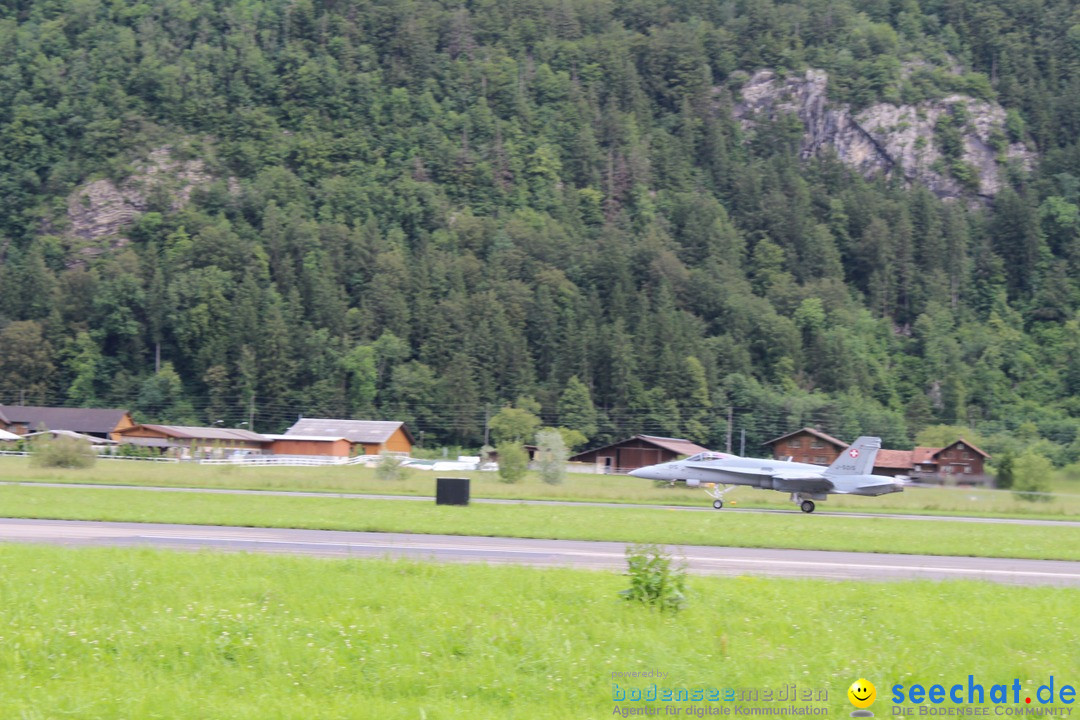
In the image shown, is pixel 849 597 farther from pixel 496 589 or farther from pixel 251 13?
pixel 251 13

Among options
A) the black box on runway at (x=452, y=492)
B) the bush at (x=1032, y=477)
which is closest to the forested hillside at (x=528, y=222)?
the bush at (x=1032, y=477)

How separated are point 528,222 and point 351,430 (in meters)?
62.6

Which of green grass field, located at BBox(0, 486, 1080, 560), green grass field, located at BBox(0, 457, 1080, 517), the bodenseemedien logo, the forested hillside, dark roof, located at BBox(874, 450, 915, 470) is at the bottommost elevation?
green grass field, located at BBox(0, 457, 1080, 517)

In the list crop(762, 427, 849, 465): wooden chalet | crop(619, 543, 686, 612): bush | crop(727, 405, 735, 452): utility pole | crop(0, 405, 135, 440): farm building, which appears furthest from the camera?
crop(727, 405, 735, 452): utility pole

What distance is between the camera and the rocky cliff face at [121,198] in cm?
12756

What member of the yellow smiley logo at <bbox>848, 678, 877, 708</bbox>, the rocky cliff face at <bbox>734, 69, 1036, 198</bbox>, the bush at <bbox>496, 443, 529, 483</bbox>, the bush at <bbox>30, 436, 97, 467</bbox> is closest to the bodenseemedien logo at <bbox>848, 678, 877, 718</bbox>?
the yellow smiley logo at <bbox>848, 678, 877, 708</bbox>

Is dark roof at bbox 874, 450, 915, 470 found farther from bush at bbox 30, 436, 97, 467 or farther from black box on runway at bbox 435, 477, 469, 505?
bush at bbox 30, 436, 97, 467

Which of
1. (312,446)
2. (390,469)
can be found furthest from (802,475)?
(312,446)

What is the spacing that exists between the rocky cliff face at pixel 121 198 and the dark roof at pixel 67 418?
130ft

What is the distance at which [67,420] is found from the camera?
88250 mm

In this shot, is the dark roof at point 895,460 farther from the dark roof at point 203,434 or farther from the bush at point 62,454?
the bush at point 62,454

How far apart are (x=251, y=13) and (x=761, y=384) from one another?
108m

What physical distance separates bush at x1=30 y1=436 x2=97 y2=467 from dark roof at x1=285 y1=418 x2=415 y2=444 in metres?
35.3

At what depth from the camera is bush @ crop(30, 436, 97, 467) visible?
48656 mm
